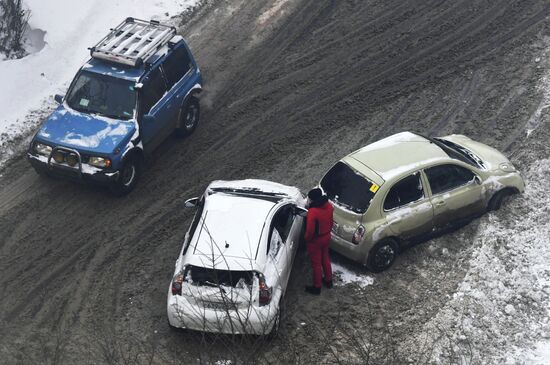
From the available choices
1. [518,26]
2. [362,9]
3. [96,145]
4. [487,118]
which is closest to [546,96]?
[487,118]

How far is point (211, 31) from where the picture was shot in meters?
18.3

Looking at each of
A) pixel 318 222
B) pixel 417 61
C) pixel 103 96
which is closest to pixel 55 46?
pixel 103 96

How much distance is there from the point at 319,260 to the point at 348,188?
132cm

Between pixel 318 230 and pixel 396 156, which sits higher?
pixel 396 156

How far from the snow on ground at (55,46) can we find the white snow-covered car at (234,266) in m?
6.28

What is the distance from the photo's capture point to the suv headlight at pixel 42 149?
13.1 m

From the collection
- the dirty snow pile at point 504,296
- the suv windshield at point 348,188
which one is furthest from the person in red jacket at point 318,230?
the dirty snow pile at point 504,296

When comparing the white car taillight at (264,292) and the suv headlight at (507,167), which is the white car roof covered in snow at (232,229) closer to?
the white car taillight at (264,292)

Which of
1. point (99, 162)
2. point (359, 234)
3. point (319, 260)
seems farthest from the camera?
point (99, 162)

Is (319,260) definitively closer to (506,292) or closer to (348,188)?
(348,188)

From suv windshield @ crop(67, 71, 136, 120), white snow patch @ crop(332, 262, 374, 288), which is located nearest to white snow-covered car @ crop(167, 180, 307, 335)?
white snow patch @ crop(332, 262, 374, 288)

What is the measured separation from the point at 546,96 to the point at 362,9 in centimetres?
523

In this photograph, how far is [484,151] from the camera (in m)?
13.3

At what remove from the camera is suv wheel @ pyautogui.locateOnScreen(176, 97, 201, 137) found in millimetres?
14857
